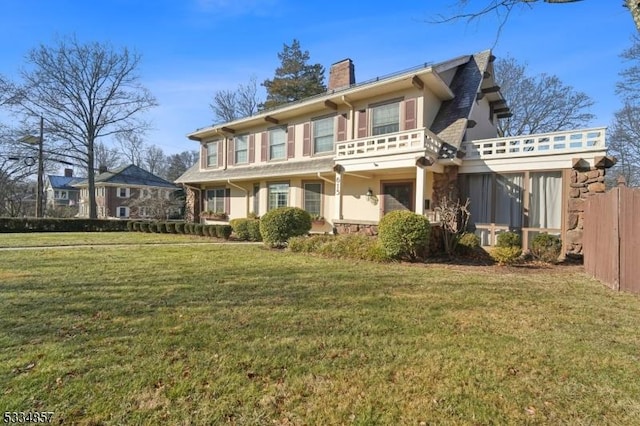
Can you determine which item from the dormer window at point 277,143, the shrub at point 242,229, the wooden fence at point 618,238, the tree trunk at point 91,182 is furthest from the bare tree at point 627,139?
the tree trunk at point 91,182

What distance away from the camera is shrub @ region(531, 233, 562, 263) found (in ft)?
28.7

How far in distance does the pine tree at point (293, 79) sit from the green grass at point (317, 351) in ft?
85.1

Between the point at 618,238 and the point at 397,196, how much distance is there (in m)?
7.04

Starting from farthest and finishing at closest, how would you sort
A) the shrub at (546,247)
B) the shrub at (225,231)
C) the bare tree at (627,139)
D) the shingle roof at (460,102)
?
the bare tree at (627,139) < the shrub at (225,231) < the shingle roof at (460,102) < the shrub at (546,247)

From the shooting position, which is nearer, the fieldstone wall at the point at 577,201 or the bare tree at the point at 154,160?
the fieldstone wall at the point at 577,201

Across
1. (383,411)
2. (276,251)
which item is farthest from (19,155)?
(383,411)

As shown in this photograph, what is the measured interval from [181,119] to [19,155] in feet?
38.4

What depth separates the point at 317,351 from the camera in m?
3.23

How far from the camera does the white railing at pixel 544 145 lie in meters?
8.97

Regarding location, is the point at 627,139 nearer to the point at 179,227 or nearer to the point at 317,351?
the point at 317,351

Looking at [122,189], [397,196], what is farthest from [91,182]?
[397,196]

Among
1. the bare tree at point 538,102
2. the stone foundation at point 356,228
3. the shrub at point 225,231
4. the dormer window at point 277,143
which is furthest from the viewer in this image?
the bare tree at point 538,102

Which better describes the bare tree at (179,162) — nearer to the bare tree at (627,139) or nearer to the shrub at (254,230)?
the shrub at (254,230)

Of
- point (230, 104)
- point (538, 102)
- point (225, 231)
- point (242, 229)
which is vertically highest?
point (230, 104)
